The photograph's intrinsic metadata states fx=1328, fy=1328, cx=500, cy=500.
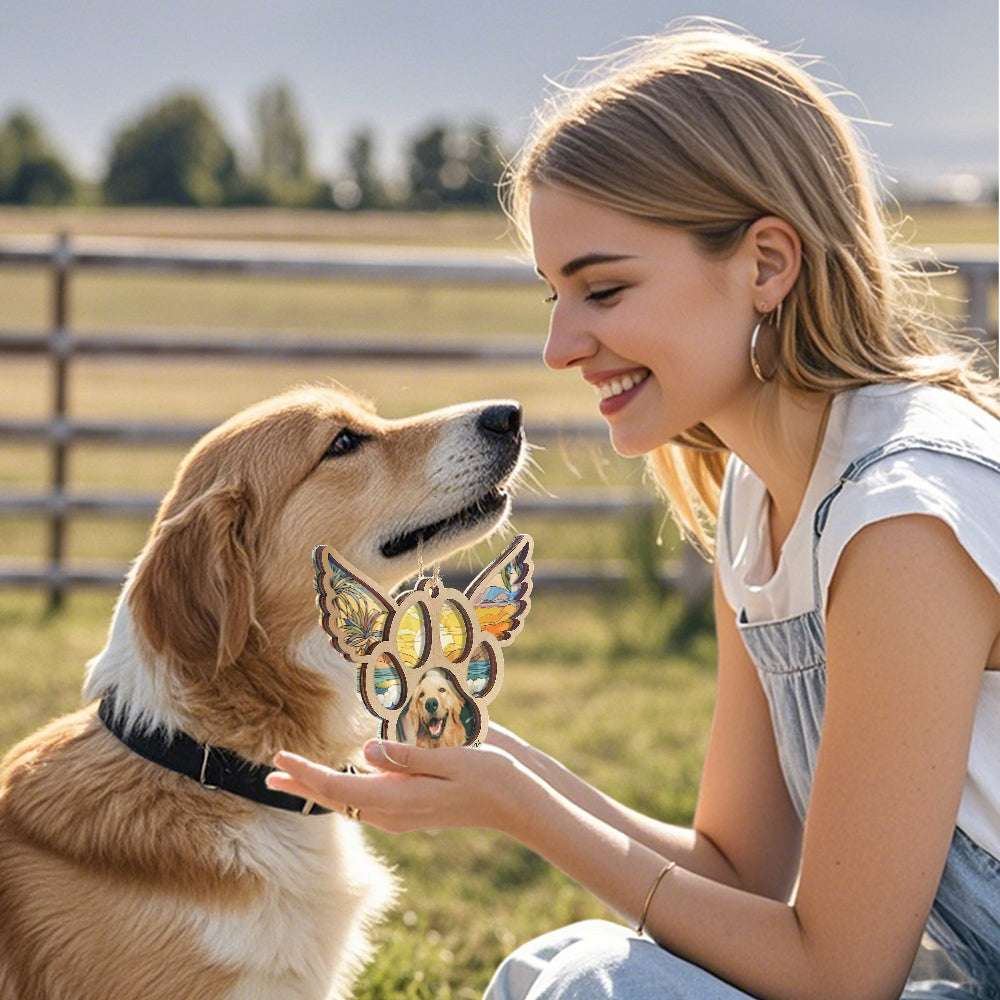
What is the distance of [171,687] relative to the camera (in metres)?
2.35

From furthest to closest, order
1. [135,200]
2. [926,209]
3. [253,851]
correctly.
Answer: [135,200], [926,209], [253,851]

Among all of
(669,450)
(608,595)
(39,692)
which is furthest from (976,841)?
(608,595)

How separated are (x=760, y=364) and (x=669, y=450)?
0.62 m

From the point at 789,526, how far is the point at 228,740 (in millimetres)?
1087

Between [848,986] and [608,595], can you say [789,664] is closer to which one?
[848,986]

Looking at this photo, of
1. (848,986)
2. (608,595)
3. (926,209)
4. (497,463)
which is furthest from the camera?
(926,209)

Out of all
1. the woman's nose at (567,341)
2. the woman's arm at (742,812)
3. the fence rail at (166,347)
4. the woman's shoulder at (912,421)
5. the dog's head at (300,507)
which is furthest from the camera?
the fence rail at (166,347)

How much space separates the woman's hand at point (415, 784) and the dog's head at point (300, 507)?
1.34 feet

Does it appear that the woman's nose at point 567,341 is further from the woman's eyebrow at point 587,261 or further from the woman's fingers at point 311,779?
the woman's fingers at point 311,779

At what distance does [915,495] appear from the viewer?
1959 mm

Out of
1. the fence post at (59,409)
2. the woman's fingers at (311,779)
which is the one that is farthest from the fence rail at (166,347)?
the woman's fingers at (311,779)

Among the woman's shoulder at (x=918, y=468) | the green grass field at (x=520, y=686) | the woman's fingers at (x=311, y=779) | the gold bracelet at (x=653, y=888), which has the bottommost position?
the green grass field at (x=520, y=686)

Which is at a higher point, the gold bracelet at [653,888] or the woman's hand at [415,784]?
the woman's hand at [415,784]

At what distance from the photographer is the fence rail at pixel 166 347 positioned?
7.16m
